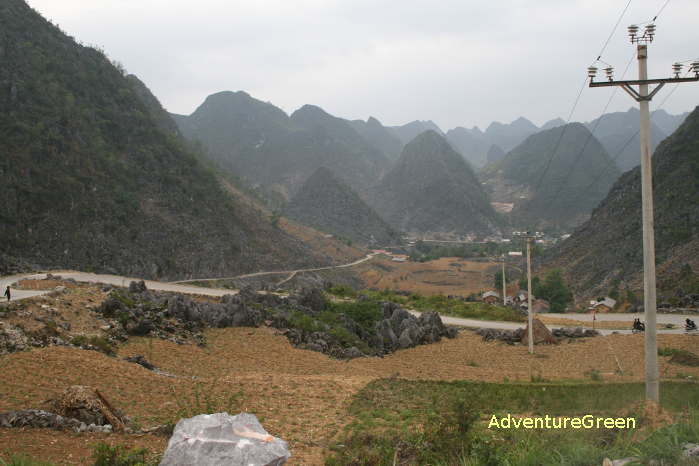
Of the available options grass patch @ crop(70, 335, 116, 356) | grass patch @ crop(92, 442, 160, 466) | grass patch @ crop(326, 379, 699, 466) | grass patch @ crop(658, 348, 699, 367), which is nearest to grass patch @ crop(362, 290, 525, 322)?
grass patch @ crop(658, 348, 699, 367)

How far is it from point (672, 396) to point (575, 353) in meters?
7.35

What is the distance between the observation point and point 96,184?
148ft

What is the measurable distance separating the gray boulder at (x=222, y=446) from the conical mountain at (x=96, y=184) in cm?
2895

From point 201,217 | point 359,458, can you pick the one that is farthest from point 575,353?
point 201,217

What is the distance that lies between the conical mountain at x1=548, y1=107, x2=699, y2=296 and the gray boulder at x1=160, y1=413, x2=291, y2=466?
35.5 meters

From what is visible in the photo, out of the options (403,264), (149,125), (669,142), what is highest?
(149,125)

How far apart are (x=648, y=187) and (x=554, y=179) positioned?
148m

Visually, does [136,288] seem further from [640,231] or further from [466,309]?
[640,231]

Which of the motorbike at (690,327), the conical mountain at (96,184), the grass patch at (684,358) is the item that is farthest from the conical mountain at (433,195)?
the grass patch at (684,358)

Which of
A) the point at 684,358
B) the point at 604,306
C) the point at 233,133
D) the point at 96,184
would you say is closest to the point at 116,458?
the point at 684,358

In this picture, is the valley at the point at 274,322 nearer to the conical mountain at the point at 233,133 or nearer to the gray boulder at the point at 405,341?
the gray boulder at the point at 405,341

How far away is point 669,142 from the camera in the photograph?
187ft

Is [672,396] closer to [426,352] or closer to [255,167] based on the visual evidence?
[426,352]

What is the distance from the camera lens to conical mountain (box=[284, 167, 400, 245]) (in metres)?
108
